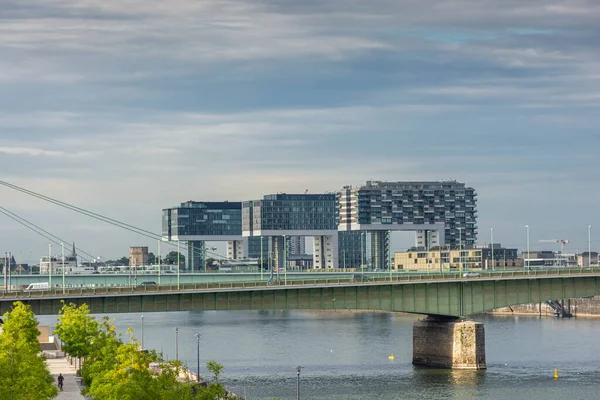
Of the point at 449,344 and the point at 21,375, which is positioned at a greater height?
the point at 21,375

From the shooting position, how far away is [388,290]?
5084 inches

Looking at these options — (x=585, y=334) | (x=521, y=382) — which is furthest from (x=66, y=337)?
(x=585, y=334)

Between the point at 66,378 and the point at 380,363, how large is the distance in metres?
42.6

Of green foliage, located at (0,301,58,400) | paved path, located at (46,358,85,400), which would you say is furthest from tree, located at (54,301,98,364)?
green foliage, located at (0,301,58,400)

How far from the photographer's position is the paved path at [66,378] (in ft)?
294

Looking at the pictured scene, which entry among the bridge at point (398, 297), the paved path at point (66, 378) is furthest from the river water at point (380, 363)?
the paved path at point (66, 378)

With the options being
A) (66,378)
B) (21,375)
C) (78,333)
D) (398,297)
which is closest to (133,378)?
(21,375)

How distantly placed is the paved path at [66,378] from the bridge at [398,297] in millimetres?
6192

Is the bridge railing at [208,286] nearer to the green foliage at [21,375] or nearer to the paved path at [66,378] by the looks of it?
the paved path at [66,378]

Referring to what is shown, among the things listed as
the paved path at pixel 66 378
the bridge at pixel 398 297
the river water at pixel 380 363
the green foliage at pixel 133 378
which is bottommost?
the river water at pixel 380 363

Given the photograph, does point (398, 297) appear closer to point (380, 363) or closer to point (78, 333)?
point (380, 363)

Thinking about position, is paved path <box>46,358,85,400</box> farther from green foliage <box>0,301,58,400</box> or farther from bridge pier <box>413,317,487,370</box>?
bridge pier <box>413,317,487,370</box>

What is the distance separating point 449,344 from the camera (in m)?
130

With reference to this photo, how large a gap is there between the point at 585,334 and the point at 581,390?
2776 inches
